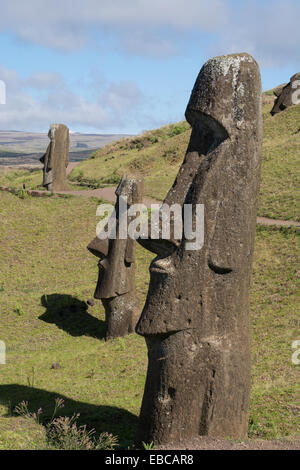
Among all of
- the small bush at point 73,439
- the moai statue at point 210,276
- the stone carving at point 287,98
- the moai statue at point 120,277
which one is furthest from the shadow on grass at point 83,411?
the stone carving at point 287,98

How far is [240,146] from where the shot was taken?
5.99 meters

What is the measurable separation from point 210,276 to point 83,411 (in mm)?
3389

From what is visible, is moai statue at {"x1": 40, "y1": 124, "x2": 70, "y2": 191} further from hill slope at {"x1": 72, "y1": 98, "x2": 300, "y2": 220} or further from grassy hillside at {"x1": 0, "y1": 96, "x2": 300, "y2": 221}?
hill slope at {"x1": 72, "y1": 98, "x2": 300, "y2": 220}

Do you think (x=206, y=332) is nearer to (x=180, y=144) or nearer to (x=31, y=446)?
(x=31, y=446)

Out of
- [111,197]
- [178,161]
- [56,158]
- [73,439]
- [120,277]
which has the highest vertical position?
[178,161]

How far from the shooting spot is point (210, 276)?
6066 millimetres

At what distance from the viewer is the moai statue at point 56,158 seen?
23.5 meters

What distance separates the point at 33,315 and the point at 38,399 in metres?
5.15

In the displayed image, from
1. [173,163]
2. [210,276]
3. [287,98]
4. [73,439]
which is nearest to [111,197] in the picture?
[173,163]

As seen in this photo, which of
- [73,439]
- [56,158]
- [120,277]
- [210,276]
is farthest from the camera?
[56,158]

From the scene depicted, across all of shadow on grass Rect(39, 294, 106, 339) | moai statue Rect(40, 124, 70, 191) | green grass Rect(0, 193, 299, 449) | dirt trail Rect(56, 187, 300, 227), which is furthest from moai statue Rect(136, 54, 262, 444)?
moai statue Rect(40, 124, 70, 191)

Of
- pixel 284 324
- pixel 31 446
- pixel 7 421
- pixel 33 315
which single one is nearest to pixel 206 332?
pixel 31 446

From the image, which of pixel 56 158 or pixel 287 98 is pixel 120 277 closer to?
pixel 56 158

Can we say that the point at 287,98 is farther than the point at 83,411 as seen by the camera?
Yes
